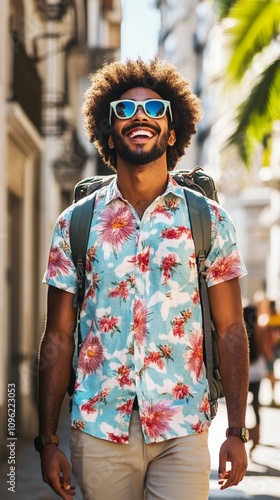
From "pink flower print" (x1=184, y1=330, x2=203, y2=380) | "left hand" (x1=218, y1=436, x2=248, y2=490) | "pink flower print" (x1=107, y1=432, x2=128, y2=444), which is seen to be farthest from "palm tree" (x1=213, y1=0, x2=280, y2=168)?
"pink flower print" (x1=107, y1=432, x2=128, y2=444)

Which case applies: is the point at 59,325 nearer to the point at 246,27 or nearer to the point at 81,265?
the point at 81,265

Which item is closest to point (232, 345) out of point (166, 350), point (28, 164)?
point (166, 350)

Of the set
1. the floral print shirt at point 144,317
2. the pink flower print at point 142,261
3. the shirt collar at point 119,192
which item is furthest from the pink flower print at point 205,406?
the shirt collar at point 119,192

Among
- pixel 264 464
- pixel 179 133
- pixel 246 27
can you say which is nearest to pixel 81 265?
pixel 179 133

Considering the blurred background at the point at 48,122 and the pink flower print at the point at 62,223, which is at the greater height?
the blurred background at the point at 48,122

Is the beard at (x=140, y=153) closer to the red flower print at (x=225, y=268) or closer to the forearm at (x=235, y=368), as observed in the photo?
the red flower print at (x=225, y=268)

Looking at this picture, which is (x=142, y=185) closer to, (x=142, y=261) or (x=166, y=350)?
(x=142, y=261)

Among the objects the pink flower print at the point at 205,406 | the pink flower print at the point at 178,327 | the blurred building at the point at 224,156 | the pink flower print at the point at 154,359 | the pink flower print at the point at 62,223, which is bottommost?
the pink flower print at the point at 205,406

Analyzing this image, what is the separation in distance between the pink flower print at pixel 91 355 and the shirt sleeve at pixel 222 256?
45 centimetres

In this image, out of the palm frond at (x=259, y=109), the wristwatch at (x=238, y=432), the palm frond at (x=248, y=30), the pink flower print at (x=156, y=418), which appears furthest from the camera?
the palm frond at (x=259, y=109)

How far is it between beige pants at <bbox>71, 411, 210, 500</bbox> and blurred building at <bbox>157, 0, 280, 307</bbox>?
54.0 inches

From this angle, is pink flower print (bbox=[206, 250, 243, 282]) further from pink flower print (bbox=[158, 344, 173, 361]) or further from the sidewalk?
the sidewalk

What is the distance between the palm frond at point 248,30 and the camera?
13.1 metres

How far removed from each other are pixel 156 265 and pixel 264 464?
6945 mm
